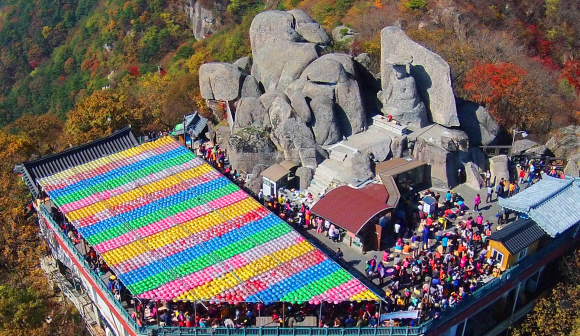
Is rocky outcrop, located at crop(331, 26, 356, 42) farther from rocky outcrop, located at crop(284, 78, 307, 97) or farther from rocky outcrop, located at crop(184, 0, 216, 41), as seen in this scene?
rocky outcrop, located at crop(184, 0, 216, 41)

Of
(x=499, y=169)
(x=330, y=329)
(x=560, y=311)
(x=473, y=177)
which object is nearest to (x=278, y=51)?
(x=473, y=177)

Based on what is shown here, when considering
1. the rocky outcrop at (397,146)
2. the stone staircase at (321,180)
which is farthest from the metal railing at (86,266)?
the rocky outcrop at (397,146)

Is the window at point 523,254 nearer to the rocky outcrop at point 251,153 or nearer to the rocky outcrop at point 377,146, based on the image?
the rocky outcrop at point 377,146

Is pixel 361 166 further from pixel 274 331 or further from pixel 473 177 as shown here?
pixel 274 331

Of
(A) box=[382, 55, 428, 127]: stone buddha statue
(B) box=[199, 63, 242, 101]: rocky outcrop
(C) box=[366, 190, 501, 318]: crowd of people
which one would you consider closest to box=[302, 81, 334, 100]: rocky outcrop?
(A) box=[382, 55, 428, 127]: stone buddha statue

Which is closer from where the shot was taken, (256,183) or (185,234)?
(185,234)

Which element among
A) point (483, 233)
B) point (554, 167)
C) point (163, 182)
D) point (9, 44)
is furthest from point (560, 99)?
point (9, 44)

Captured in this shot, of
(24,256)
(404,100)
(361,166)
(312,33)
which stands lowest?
(24,256)
